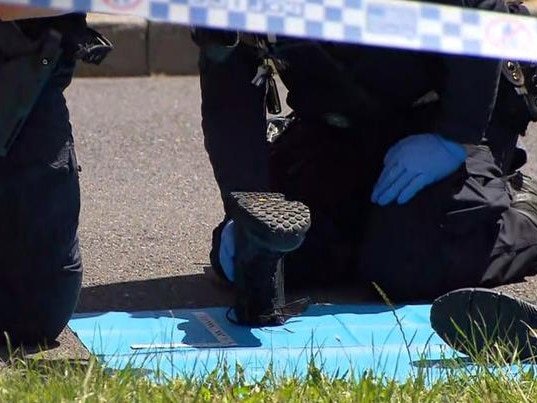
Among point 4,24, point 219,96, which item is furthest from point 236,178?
point 4,24

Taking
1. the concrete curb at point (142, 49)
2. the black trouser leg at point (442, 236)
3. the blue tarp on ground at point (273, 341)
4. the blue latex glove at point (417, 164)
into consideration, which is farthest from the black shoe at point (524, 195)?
the concrete curb at point (142, 49)

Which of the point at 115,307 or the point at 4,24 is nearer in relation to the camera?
the point at 4,24

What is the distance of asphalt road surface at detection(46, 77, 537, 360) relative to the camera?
391cm

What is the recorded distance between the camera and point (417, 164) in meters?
3.65

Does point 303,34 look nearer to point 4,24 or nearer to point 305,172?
point 4,24

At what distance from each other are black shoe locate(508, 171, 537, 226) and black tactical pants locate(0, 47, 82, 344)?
1334 millimetres

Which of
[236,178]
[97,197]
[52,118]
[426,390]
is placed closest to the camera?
[426,390]

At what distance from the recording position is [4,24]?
3119 millimetres

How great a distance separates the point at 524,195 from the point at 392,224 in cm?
50

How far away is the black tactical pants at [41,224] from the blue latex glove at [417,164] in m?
0.89

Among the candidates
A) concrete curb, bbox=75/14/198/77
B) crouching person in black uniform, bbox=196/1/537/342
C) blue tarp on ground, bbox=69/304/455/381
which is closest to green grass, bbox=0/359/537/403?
blue tarp on ground, bbox=69/304/455/381

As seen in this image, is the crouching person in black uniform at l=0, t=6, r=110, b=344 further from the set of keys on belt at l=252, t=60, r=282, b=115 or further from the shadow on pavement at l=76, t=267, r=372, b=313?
the set of keys on belt at l=252, t=60, r=282, b=115

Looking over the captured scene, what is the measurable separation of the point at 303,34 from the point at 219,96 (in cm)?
98

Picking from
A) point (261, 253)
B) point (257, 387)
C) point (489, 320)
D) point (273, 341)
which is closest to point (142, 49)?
point (261, 253)
